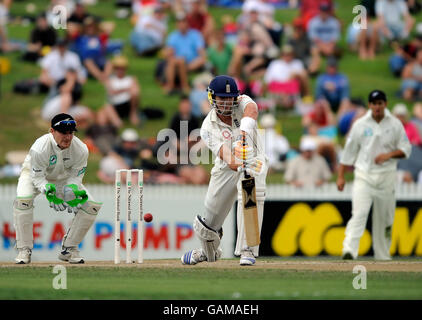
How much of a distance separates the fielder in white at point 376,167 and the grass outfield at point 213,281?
2.13 metres

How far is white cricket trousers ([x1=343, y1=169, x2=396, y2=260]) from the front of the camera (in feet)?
45.5

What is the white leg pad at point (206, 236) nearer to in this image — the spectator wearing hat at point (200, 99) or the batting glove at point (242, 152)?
the batting glove at point (242, 152)

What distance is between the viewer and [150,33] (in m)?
24.0

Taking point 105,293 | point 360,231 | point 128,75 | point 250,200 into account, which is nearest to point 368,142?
point 360,231

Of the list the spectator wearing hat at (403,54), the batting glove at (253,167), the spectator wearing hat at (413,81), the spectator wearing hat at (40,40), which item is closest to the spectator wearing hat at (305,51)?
the spectator wearing hat at (403,54)

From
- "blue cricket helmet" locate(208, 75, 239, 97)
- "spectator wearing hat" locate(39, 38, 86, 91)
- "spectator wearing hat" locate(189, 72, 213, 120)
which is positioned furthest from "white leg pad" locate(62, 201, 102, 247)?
"spectator wearing hat" locate(39, 38, 86, 91)

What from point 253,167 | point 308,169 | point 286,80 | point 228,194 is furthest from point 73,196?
point 286,80

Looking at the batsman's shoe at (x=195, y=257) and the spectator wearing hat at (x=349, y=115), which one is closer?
the batsman's shoe at (x=195, y=257)

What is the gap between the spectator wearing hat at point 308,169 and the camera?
1795 cm

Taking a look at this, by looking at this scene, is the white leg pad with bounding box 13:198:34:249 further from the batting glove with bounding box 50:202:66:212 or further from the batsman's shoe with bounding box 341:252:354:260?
the batsman's shoe with bounding box 341:252:354:260

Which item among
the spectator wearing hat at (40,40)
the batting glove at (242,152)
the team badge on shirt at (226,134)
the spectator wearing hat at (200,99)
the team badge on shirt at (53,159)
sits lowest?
the team badge on shirt at (53,159)

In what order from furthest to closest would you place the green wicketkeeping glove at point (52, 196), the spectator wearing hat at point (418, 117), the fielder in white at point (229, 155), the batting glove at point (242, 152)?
the spectator wearing hat at point (418, 117), the green wicketkeeping glove at point (52, 196), the fielder in white at point (229, 155), the batting glove at point (242, 152)

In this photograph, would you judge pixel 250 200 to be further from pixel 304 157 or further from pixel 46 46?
pixel 46 46

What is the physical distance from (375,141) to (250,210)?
3.87m
